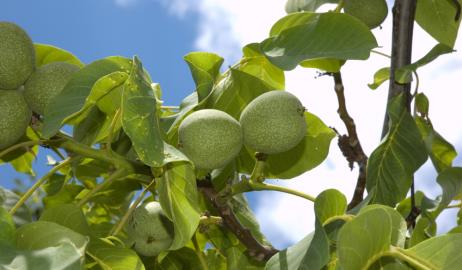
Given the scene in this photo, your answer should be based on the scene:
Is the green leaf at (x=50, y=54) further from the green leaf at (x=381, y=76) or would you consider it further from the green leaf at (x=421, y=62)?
the green leaf at (x=381, y=76)

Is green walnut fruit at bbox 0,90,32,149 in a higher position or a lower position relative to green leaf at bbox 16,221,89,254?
higher

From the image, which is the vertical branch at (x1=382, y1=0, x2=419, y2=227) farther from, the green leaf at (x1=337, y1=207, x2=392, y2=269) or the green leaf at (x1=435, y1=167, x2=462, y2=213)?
the green leaf at (x1=337, y1=207, x2=392, y2=269)

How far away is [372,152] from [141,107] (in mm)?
684

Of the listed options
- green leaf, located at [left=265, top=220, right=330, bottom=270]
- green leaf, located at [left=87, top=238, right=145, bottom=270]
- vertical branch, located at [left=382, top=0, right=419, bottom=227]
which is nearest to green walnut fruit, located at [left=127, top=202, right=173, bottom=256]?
green leaf, located at [left=87, top=238, right=145, bottom=270]

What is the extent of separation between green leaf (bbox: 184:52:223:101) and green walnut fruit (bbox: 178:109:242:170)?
18 cm

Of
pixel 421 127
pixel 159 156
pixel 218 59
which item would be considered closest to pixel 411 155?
pixel 421 127

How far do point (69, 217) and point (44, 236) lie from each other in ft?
0.83

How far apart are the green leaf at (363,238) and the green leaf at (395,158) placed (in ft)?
1.60

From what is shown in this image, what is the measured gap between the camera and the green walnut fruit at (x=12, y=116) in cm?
165

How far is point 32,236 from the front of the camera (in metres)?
1.39

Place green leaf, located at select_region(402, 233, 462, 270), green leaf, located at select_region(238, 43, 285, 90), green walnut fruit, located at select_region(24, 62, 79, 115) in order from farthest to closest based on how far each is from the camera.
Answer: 1. green leaf, located at select_region(238, 43, 285, 90)
2. green walnut fruit, located at select_region(24, 62, 79, 115)
3. green leaf, located at select_region(402, 233, 462, 270)

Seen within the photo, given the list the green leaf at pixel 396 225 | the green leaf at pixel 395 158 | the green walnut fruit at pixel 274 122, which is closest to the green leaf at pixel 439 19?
the green leaf at pixel 395 158

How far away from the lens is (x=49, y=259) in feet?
3.82

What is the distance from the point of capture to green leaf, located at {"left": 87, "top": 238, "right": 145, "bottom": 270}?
148cm
